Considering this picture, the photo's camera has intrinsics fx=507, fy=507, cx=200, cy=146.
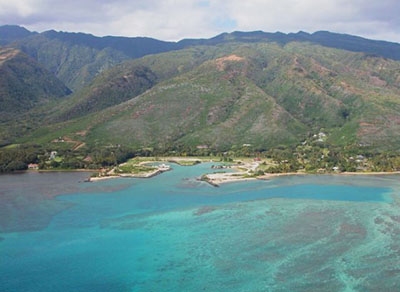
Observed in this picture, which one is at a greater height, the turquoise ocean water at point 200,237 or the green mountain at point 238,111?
the green mountain at point 238,111

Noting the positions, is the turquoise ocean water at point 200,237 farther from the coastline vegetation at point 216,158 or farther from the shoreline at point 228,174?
the coastline vegetation at point 216,158

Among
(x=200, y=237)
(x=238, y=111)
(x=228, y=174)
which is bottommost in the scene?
(x=200, y=237)

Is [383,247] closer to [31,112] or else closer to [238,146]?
[238,146]

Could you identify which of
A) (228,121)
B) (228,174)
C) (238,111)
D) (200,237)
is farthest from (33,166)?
(200,237)

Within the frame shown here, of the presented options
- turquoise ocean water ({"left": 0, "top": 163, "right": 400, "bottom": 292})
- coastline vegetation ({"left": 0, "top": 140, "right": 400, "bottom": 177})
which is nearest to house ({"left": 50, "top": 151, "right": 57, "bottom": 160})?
coastline vegetation ({"left": 0, "top": 140, "right": 400, "bottom": 177})

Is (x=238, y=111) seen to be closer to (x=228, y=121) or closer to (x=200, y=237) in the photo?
(x=228, y=121)

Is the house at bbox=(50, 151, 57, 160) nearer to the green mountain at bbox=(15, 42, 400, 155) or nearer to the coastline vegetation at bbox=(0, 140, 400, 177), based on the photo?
the coastline vegetation at bbox=(0, 140, 400, 177)

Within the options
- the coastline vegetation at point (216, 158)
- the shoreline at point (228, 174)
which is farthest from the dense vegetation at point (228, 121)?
the shoreline at point (228, 174)

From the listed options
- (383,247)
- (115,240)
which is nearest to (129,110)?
(115,240)
